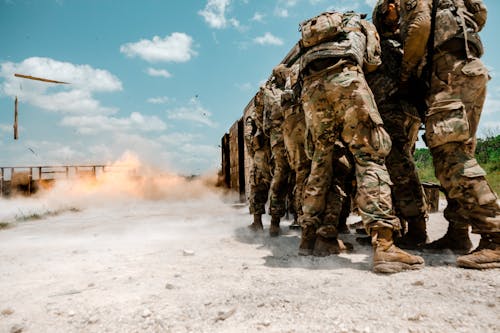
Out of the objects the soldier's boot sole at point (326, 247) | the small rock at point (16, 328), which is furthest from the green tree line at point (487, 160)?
the small rock at point (16, 328)

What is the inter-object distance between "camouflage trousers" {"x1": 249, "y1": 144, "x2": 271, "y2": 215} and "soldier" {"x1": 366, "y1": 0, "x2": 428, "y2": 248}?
2.30 metres

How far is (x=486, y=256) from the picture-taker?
227 centimetres

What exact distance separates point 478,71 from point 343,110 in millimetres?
1060

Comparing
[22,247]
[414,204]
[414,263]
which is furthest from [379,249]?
[22,247]

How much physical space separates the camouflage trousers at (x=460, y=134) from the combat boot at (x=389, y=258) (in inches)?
22.1

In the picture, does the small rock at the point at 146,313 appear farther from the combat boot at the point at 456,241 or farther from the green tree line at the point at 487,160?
the green tree line at the point at 487,160

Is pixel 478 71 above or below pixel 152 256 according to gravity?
above

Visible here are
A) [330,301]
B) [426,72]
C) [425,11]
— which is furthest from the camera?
[426,72]

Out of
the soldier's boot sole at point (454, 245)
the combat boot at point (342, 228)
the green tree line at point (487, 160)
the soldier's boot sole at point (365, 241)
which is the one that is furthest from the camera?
the green tree line at point (487, 160)

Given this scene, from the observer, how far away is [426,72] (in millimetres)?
2971

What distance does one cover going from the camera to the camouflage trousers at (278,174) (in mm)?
4688

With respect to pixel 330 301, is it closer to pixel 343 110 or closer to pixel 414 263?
pixel 414 263

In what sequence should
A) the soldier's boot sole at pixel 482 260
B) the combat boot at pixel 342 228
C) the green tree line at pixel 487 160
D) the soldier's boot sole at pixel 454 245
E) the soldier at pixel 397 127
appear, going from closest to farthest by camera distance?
the soldier's boot sole at pixel 482 260 < the soldier's boot sole at pixel 454 245 < the soldier at pixel 397 127 < the combat boot at pixel 342 228 < the green tree line at pixel 487 160

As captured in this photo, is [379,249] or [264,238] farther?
[264,238]
